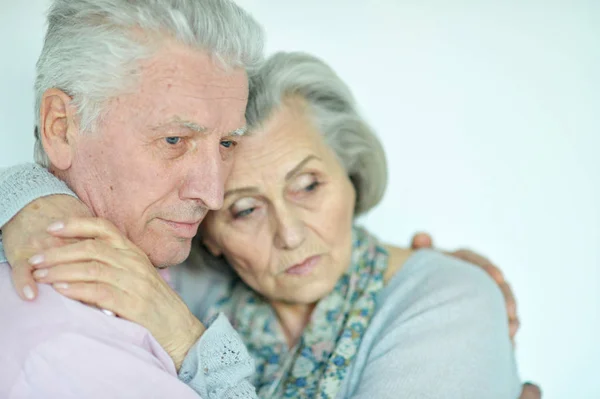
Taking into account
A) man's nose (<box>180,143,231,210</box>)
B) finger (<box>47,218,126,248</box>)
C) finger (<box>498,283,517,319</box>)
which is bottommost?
finger (<box>498,283,517,319</box>)

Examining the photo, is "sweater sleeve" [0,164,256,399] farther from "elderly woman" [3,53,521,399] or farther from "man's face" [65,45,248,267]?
"elderly woman" [3,53,521,399]

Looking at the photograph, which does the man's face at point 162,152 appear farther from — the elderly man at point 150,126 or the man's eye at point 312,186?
the man's eye at point 312,186

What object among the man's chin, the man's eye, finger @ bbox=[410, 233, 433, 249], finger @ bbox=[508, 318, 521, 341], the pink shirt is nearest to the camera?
the pink shirt

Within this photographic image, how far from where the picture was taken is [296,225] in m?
2.15

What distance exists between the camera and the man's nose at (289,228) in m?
2.14

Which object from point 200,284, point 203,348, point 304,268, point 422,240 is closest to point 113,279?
point 203,348

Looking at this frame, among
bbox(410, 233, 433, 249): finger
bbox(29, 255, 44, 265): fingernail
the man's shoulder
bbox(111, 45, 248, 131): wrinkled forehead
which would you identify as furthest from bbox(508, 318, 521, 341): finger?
bbox(29, 255, 44, 265): fingernail

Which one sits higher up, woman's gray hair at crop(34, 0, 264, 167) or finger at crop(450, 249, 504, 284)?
woman's gray hair at crop(34, 0, 264, 167)

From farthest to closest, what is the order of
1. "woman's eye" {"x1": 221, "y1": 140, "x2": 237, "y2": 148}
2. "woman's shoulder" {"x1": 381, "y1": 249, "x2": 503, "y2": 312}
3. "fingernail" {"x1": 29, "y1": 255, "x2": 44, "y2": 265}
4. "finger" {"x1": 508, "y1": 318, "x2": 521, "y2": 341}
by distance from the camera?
"finger" {"x1": 508, "y1": 318, "x2": 521, "y2": 341} < "woman's shoulder" {"x1": 381, "y1": 249, "x2": 503, "y2": 312} < "woman's eye" {"x1": 221, "y1": 140, "x2": 237, "y2": 148} < "fingernail" {"x1": 29, "y1": 255, "x2": 44, "y2": 265}

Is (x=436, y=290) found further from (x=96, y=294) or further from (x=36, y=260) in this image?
(x=36, y=260)

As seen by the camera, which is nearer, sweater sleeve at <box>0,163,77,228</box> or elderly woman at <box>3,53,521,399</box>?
sweater sleeve at <box>0,163,77,228</box>

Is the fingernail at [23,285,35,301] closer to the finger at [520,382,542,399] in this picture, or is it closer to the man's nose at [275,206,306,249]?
the man's nose at [275,206,306,249]

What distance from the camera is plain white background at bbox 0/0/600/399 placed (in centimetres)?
301

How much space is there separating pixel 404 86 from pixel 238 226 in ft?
3.91
